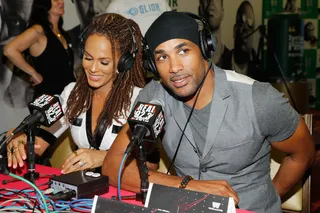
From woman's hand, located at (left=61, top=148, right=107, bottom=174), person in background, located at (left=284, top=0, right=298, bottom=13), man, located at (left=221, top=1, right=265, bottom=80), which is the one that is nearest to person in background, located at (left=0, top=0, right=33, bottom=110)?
woman's hand, located at (left=61, top=148, right=107, bottom=174)

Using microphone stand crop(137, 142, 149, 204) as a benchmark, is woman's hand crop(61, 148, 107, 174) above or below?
below

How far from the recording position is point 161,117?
4.32 feet

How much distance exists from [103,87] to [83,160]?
0.44 meters

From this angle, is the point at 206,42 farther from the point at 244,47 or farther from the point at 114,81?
the point at 244,47

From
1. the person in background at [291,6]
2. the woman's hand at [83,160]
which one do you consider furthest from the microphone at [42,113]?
the person in background at [291,6]

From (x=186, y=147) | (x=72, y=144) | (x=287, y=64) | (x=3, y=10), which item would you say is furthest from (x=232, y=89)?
(x=287, y=64)

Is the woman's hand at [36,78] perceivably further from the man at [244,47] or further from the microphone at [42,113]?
the man at [244,47]

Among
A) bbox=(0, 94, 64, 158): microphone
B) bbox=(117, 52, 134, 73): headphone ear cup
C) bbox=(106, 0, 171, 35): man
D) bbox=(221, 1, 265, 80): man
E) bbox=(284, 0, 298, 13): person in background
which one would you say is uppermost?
bbox=(106, 0, 171, 35): man

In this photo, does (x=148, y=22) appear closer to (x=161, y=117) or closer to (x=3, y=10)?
Answer: (x=3, y=10)

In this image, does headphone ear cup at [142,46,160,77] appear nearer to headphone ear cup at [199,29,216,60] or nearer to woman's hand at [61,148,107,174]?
headphone ear cup at [199,29,216,60]

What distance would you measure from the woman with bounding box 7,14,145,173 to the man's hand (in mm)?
653

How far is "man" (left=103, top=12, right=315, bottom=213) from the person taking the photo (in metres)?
1.69

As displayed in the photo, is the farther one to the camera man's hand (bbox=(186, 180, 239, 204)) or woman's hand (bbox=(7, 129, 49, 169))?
woman's hand (bbox=(7, 129, 49, 169))

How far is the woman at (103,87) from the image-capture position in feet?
6.91
